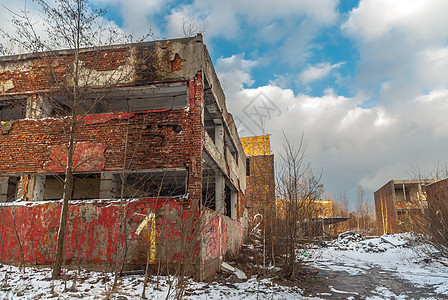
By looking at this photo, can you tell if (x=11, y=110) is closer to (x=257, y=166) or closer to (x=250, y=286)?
(x=250, y=286)

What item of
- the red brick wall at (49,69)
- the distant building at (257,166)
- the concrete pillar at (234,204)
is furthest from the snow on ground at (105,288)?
the distant building at (257,166)

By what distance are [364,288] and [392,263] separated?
20.6 feet

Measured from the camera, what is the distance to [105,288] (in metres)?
5.90

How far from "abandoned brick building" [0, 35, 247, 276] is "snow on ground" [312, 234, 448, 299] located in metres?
5.25

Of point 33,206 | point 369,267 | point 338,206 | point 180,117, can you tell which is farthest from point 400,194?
point 33,206

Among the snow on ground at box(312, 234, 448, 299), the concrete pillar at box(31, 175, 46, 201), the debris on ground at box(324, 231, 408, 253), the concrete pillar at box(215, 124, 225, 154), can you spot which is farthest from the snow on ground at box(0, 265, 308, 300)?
the debris on ground at box(324, 231, 408, 253)

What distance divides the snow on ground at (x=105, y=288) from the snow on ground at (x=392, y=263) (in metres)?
2.66

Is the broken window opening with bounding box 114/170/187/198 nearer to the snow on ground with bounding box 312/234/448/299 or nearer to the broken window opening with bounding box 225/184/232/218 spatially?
the broken window opening with bounding box 225/184/232/218

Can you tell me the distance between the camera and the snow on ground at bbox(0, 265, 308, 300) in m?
5.87

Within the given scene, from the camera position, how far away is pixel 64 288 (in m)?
6.18

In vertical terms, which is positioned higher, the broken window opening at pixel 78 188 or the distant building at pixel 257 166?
the distant building at pixel 257 166

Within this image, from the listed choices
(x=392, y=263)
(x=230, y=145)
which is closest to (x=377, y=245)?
(x=392, y=263)

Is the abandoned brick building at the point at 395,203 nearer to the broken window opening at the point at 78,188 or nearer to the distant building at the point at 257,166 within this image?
the distant building at the point at 257,166

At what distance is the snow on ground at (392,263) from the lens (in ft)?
28.2
